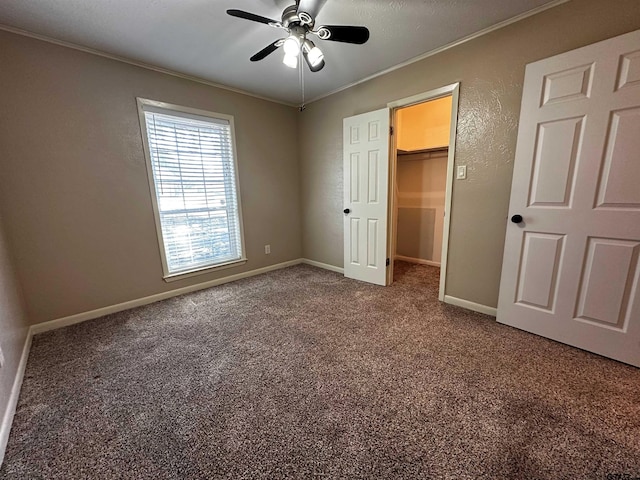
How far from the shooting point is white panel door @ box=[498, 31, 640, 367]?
1582 millimetres

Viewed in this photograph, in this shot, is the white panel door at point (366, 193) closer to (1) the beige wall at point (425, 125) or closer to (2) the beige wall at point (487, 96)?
(2) the beige wall at point (487, 96)

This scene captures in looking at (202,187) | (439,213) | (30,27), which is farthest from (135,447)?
(439,213)

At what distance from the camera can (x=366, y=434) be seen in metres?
1.23

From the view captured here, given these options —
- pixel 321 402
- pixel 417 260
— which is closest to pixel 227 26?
pixel 321 402

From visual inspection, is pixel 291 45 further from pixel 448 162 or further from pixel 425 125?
pixel 425 125

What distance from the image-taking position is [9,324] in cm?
164

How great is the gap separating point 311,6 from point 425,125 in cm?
271

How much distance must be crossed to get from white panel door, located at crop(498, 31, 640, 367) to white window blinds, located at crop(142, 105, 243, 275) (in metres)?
3.06

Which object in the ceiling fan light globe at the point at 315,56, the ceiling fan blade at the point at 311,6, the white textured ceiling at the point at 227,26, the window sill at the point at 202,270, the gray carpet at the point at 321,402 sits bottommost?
the gray carpet at the point at 321,402

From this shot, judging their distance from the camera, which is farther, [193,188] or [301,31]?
[193,188]

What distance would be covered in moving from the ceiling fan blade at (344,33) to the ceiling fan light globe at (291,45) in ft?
0.60

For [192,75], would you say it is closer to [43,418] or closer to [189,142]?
[189,142]

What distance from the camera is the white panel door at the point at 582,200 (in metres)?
1.58

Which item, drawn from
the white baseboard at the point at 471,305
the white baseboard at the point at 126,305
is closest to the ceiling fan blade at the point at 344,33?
the white baseboard at the point at 471,305
